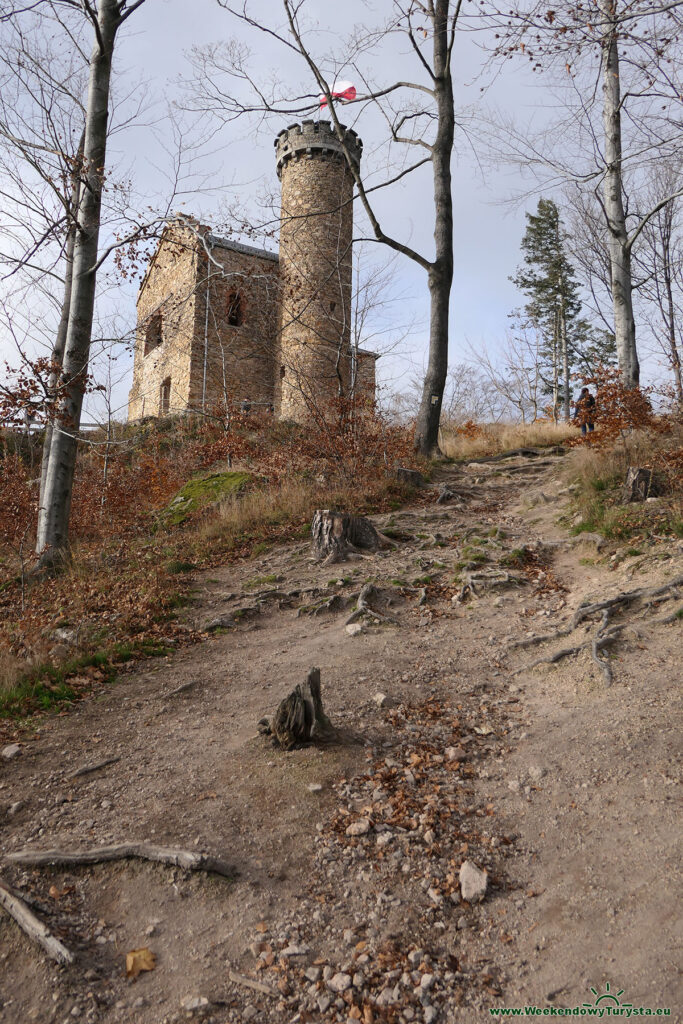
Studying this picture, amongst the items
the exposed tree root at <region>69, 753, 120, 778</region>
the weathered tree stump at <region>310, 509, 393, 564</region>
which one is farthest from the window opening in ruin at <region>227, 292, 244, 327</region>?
the exposed tree root at <region>69, 753, 120, 778</region>

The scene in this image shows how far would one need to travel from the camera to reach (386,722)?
15.7ft

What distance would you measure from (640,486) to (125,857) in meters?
6.98

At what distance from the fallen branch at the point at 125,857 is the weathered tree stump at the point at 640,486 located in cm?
656

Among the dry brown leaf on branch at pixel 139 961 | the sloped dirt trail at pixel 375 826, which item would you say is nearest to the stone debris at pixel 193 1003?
the sloped dirt trail at pixel 375 826

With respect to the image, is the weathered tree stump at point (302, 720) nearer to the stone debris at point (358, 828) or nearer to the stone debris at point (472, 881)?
the stone debris at point (358, 828)

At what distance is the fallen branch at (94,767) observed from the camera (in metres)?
4.35

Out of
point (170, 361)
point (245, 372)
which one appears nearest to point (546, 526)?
point (245, 372)

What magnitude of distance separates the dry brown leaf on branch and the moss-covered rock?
28.1 feet

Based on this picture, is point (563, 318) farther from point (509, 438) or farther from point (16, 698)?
point (16, 698)

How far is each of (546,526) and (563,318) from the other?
27.2 meters

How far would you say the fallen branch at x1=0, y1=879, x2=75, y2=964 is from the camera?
9.55 ft

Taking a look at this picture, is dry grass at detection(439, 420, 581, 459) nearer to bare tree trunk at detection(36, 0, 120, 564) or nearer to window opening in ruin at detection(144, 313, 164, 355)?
bare tree trunk at detection(36, 0, 120, 564)

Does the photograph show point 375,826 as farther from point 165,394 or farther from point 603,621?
point 165,394

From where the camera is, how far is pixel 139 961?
9.62 ft
